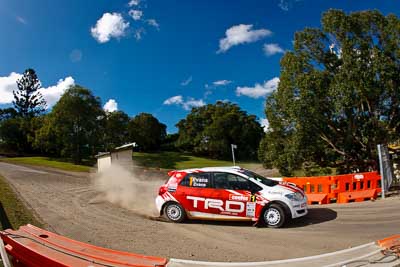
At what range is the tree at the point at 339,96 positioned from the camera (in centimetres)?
1620

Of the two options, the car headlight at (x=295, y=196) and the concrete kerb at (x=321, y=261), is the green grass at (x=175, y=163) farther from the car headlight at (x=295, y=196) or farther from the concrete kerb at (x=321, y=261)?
the concrete kerb at (x=321, y=261)

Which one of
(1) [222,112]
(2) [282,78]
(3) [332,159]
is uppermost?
(1) [222,112]

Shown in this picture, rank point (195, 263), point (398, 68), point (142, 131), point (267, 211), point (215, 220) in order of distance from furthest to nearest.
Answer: point (142, 131) → point (398, 68) → point (215, 220) → point (267, 211) → point (195, 263)

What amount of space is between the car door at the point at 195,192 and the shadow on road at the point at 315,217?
2458 mm

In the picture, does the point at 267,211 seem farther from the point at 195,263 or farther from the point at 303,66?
the point at 303,66

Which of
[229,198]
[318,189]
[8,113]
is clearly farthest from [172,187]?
[8,113]

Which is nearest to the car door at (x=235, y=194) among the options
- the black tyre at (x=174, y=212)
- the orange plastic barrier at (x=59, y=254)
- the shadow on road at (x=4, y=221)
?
the black tyre at (x=174, y=212)

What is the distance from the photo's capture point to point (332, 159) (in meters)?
19.8

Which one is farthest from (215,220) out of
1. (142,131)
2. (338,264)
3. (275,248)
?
(142,131)

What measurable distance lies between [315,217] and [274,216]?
1.79 m

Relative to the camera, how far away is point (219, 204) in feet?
28.1

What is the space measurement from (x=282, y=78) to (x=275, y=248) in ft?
48.6

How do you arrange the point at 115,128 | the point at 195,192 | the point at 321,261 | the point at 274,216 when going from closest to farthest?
the point at 321,261 < the point at 274,216 < the point at 195,192 < the point at 115,128

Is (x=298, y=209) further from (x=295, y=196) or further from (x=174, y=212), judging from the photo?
(x=174, y=212)
